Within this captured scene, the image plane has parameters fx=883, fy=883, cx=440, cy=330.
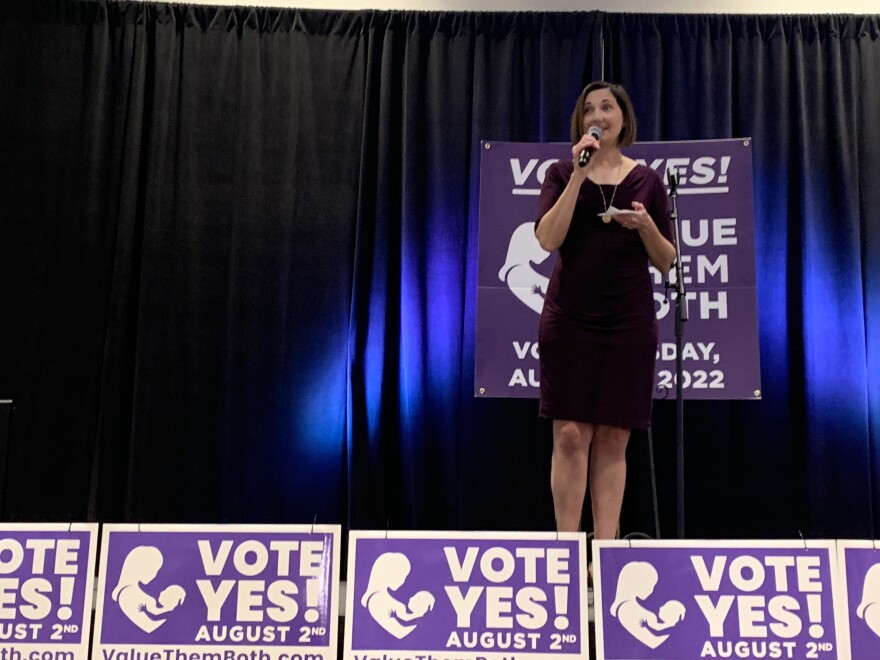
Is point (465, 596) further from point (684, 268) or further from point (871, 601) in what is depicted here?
point (684, 268)

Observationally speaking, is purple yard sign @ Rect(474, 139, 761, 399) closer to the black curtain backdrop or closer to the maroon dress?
the black curtain backdrop

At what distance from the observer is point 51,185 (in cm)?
398

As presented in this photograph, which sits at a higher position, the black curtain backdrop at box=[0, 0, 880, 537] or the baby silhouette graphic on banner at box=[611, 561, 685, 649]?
the black curtain backdrop at box=[0, 0, 880, 537]

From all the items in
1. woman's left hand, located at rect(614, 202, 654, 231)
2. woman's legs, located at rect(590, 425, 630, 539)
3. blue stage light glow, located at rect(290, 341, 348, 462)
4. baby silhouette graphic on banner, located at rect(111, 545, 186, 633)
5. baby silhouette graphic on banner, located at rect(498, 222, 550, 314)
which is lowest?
baby silhouette graphic on banner, located at rect(111, 545, 186, 633)

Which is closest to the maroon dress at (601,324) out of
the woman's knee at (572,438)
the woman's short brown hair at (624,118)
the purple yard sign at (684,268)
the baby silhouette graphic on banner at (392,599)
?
the woman's knee at (572,438)

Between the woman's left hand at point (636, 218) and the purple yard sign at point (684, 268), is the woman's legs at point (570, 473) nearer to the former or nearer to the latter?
the woman's left hand at point (636, 218)

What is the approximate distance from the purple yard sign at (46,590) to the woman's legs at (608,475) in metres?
1.21

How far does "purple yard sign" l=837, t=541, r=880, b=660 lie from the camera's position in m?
1.58

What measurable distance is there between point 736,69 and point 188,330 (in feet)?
8.90

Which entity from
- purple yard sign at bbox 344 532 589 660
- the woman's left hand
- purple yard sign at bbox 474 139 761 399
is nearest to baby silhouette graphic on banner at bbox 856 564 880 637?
purple yard sign at bbox 344 532 589 660

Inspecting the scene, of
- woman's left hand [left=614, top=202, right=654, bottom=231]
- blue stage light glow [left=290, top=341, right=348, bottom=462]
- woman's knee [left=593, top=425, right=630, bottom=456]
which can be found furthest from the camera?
blue stage light glow [left=290, top=341, right=348, bottom=462]

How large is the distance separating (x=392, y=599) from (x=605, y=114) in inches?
53.6

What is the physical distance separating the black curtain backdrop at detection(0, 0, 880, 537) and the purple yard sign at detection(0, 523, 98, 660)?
80.4 inches

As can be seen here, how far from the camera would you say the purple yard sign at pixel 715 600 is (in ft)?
5.24
